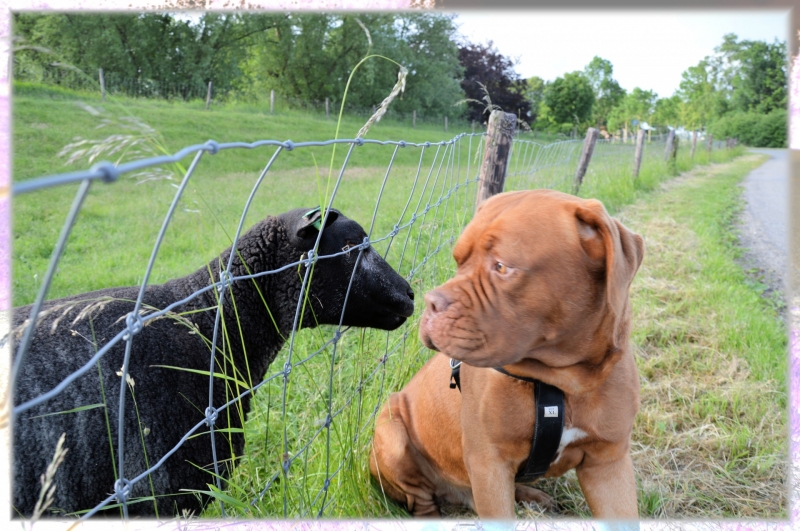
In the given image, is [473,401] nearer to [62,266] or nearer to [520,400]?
[520,400]

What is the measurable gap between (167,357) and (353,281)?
3.13 feet

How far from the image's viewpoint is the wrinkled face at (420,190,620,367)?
195 centimetres

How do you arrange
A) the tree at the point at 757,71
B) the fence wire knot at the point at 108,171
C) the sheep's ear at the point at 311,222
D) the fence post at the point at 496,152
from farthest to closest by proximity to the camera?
1. the tree at the point at 757,71
2. the fence post at the point at 496,152
3. the sheep's ear at the point at 311,222
4. the fence wire knot at the point at 108,171

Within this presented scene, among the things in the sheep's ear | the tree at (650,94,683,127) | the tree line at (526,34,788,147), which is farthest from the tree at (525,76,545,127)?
the sheep's ear

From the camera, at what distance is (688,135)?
78.4ft

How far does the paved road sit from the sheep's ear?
2.99m

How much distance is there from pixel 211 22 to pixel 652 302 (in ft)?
74.0

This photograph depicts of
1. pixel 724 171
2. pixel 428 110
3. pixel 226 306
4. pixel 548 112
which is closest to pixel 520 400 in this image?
pixel 226 306

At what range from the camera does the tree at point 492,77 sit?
1186 inches

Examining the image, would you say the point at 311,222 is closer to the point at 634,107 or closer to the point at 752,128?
the point at 752,128

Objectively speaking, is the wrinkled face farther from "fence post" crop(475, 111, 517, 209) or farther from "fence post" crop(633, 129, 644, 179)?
"fence post" crop(633, 129, 644, 179)

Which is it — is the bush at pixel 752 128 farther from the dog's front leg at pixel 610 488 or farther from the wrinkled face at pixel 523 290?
the wrinkled face at pixel 523 290

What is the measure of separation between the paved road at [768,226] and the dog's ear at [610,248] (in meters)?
2.56

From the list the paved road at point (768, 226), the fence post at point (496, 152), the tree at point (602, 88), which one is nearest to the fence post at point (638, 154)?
the paved road at point (768, 226)
